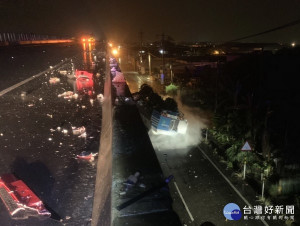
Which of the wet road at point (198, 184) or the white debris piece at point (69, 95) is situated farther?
the wet road at point (198, 184)

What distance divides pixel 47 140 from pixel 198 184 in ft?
43.7

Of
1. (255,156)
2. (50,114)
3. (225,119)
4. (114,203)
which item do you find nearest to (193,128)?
(225,119)

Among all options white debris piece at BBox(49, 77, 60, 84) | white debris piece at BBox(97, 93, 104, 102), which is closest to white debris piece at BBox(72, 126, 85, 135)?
white debris piece at BBox(97, 93, 104, 102)

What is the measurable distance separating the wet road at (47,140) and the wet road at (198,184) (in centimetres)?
986

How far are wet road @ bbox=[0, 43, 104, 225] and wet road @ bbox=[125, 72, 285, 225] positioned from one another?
388 inches

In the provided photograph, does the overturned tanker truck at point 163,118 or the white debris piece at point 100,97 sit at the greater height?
the white debris piece at point 100,97

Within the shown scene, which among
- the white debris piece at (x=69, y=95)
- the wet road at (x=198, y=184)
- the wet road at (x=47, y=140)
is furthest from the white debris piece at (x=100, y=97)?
the wet road at (x=198, y=184)

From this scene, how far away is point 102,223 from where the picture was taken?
146 centimetres

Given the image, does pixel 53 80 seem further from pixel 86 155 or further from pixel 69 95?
pixel 86 155

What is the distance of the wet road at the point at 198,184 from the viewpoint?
12242 millimetres

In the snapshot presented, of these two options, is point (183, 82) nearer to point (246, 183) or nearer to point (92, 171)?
point (246, 183)

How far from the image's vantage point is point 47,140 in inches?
97.5

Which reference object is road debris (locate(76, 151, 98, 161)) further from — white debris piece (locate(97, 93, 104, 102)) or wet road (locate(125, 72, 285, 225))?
wet road (locate(125, 72, 285, 225))

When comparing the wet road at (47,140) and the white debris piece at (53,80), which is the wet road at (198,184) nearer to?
the white debris piece at (53,80)
